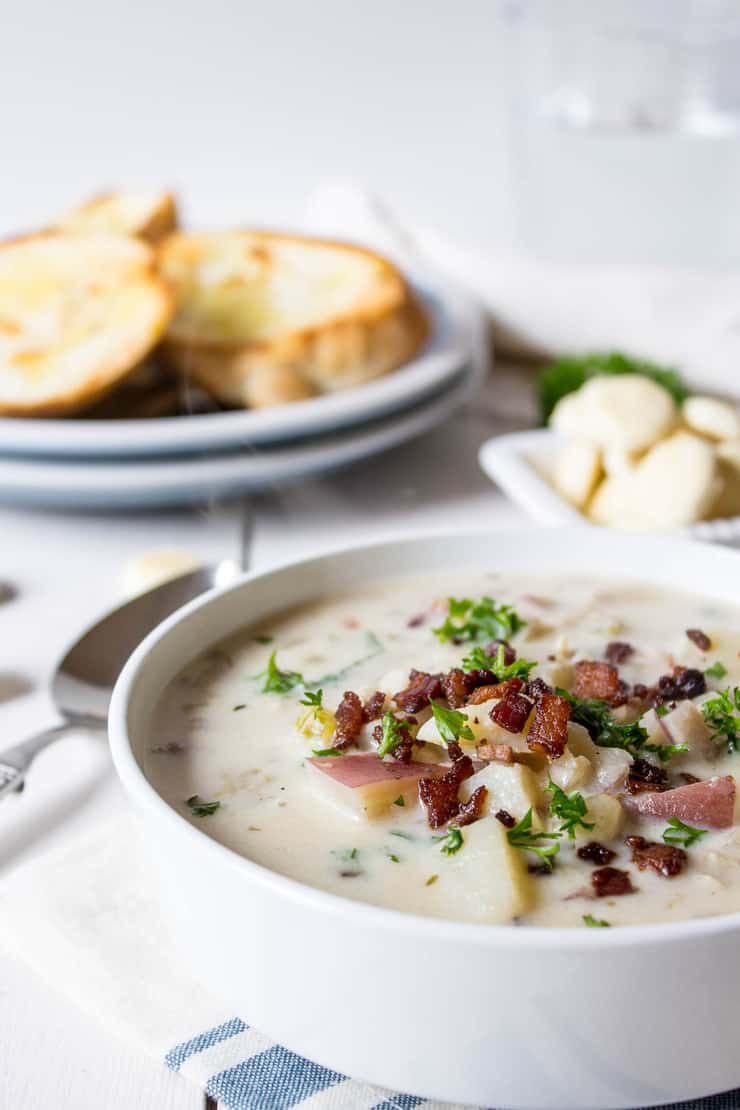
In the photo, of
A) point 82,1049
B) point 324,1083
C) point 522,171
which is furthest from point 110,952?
point 522,171

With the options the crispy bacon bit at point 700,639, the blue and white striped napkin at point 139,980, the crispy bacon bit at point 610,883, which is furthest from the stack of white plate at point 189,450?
the crispy bacon bit at point 610,883

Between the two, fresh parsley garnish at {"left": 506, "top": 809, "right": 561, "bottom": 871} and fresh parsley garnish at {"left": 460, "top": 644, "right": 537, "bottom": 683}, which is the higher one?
fresh parsley garnish at {"left": 506, "top": 809, "right": 561, "bottom": 871}

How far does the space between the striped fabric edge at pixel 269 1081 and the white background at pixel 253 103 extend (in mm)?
5073

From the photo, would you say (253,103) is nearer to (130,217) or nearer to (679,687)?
(130,217)

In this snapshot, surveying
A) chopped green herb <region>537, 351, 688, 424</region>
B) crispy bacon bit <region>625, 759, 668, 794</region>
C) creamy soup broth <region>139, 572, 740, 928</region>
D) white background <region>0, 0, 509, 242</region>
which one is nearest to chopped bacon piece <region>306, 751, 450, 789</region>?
creamy soup broth <region>139, 572, 740, 928</region>

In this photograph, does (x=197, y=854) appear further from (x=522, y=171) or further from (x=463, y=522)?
(x=522, y=171)

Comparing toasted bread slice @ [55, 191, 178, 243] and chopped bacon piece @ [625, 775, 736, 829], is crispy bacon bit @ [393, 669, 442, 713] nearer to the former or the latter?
chopped bacon piece @ [625, 775, 736, 829]

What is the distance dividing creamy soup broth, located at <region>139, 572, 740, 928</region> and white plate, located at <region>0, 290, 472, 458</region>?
85cm

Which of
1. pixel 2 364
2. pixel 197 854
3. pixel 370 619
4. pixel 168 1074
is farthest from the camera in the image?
pixel 2 364

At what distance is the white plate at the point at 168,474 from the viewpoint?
2961 mm

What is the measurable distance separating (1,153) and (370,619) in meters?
5.01

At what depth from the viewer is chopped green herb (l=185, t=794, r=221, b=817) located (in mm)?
1628

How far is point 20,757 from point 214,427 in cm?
110

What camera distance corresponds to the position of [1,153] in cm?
643
